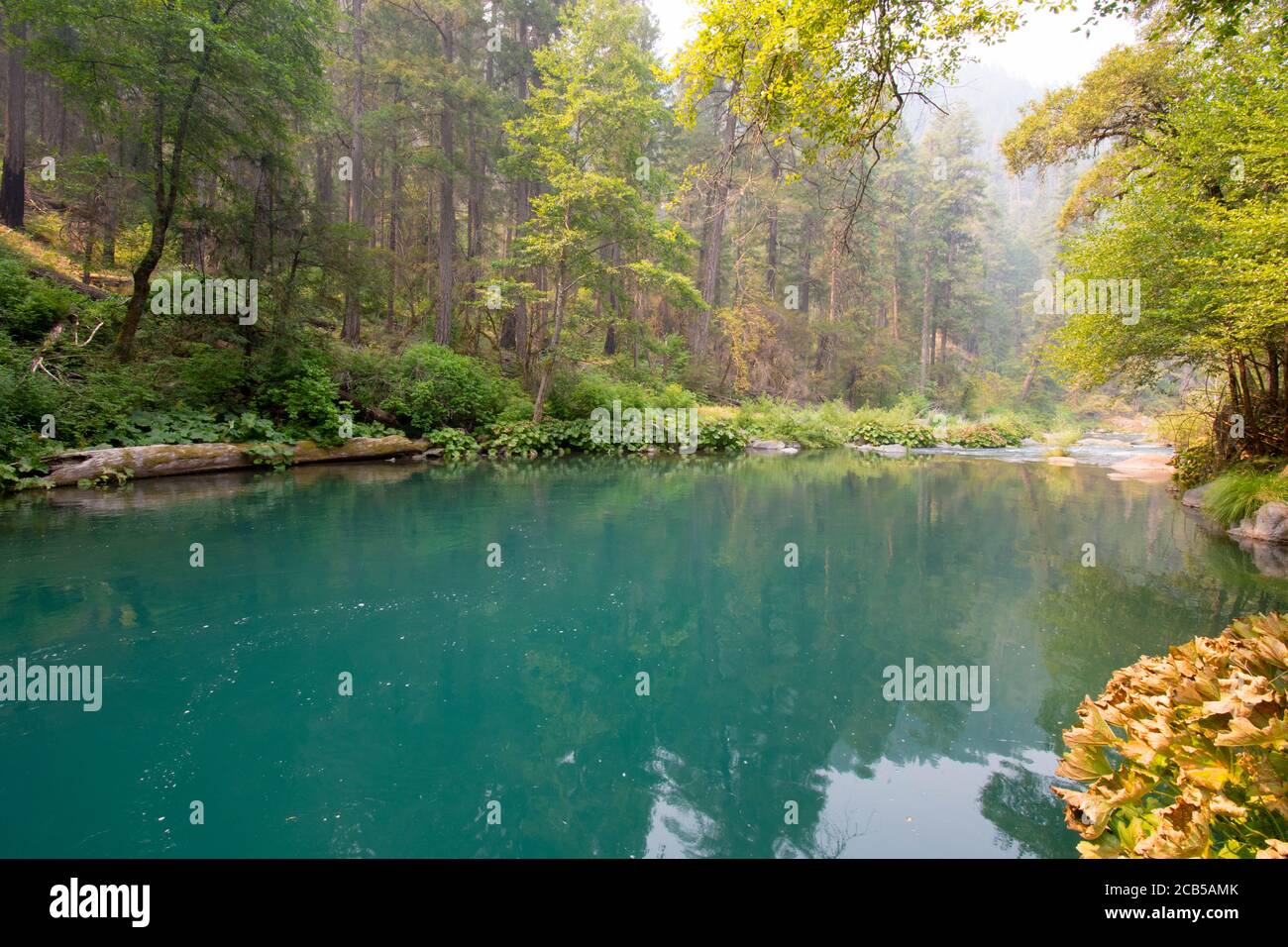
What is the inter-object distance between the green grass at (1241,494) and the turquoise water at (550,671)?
92cm

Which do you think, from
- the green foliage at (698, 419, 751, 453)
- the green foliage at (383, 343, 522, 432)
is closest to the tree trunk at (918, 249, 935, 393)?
the green foliage at (698, 419, 751, 453)

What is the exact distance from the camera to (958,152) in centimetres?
4178

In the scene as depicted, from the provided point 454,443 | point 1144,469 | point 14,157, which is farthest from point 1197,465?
point 14,157

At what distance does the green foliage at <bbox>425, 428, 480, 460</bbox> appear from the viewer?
15.7 meters

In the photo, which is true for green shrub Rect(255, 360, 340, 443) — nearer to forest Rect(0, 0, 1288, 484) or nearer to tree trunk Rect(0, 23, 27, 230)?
forest Rect(0, 0, 1288, 484)

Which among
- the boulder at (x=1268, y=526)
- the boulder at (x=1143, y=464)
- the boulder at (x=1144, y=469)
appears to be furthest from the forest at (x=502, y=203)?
the boulder at (x=1143, y=464)

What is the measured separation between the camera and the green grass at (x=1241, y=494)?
9.13 metres

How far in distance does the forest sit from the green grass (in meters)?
1.47

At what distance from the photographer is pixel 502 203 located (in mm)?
25656

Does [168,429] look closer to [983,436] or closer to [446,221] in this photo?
[446,221]

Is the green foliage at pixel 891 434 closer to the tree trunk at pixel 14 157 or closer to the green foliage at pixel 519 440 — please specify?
the green foliage at pixel 519 440

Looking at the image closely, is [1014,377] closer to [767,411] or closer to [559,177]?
[767,411]

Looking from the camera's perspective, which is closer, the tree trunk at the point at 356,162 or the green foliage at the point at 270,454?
the green foliage at the point at 270,454
